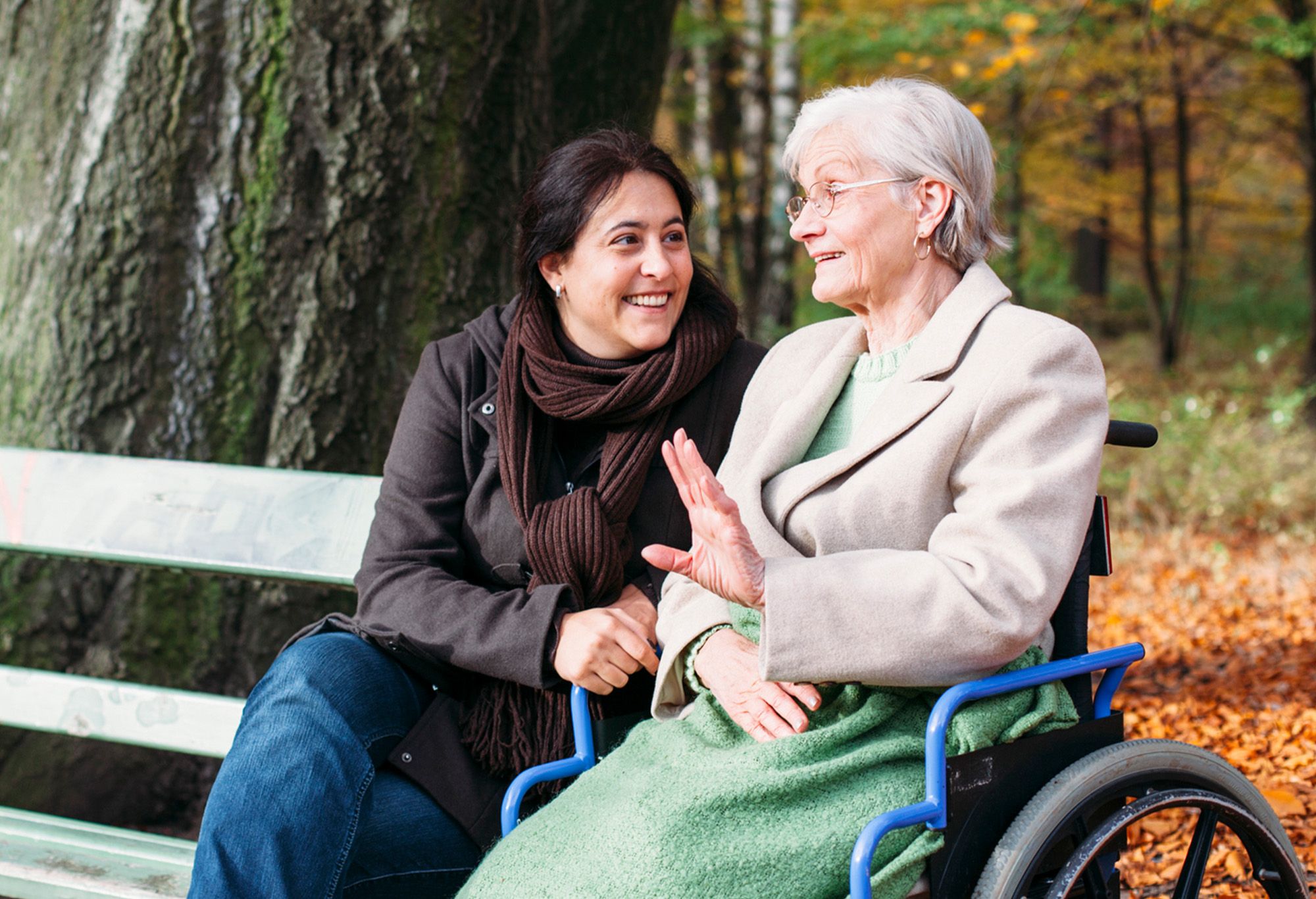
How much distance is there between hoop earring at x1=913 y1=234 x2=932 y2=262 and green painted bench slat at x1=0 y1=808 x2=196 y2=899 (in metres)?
1.90

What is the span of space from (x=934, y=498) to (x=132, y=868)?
5.99 ft

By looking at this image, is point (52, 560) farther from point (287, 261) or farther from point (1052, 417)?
point (1052, 417)

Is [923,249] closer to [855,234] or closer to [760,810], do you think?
[855,234]

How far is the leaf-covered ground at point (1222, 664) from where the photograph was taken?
3215 millimetres

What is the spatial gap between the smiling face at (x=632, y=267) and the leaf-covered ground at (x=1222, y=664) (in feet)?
5.94

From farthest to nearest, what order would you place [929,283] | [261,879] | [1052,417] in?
1. [929,283]
2. [261,879]
3. [1052,417]

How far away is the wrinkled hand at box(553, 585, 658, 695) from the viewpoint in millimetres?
2449

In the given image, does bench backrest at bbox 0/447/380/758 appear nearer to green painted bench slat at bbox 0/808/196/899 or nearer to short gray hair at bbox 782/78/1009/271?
green painted bench slat at bbox 0/808/196/899

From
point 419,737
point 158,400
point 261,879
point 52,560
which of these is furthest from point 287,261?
point 261,879

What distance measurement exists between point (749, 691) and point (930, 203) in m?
0.95

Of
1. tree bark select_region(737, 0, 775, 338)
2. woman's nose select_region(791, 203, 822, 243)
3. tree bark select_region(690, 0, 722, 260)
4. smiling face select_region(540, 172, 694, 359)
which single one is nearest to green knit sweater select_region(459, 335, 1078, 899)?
woman's nose select_region(791, 203, 822, 243)

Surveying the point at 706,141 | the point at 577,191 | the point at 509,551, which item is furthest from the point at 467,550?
the point at 706,141

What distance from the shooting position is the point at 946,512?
2170mm

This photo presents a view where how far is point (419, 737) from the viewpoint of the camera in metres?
2.60
